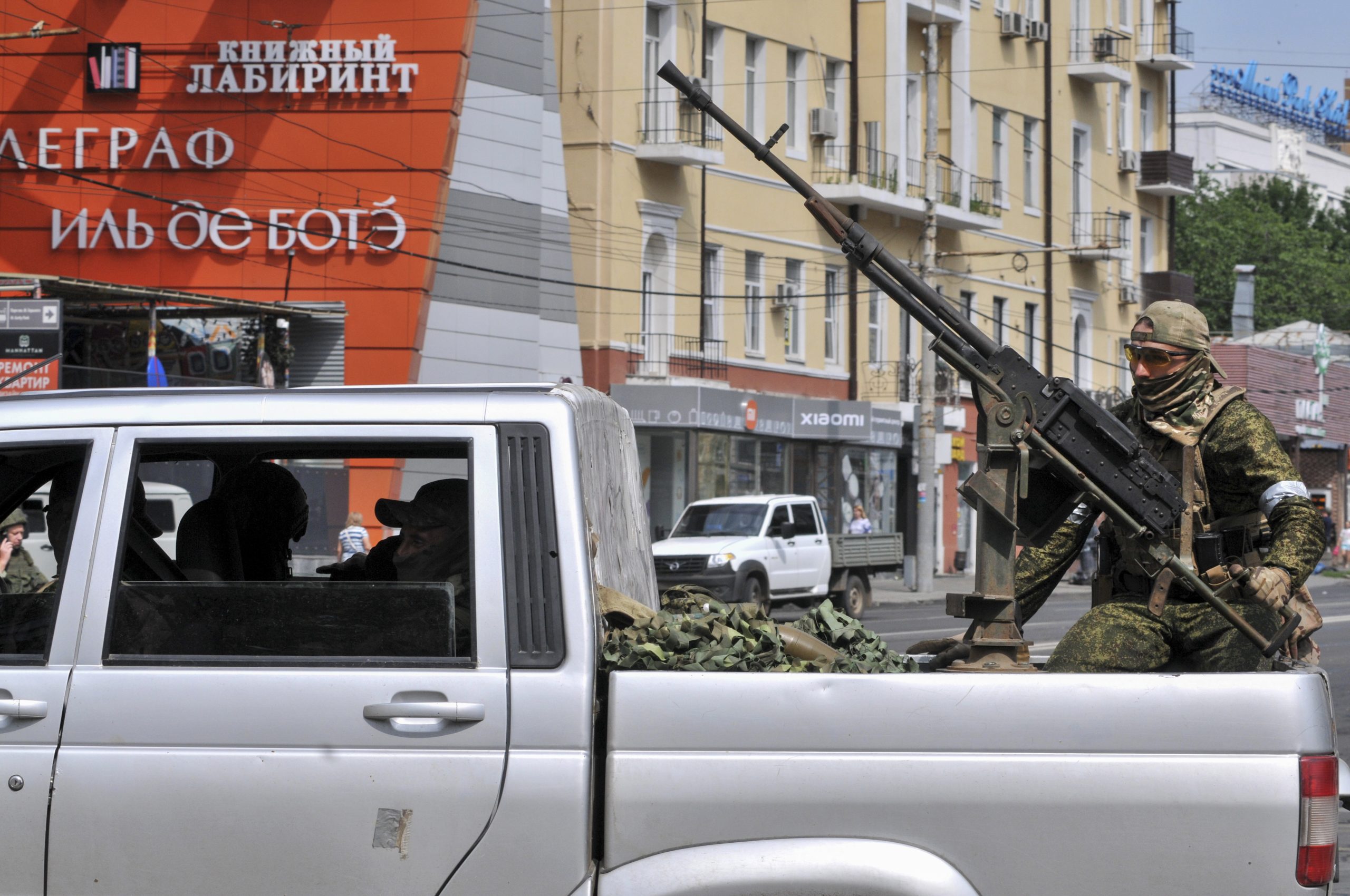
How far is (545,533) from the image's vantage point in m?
3.43

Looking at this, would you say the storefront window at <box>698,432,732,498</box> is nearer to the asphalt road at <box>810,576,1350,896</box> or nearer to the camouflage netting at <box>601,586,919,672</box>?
the asphalt road at <box>810,576,1350,896</box>

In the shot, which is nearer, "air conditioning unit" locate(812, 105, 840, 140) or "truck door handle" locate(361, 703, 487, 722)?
"truck door handle" locate(361, 703, 487, 722)

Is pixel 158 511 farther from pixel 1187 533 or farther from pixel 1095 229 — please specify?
pixel 1095 229

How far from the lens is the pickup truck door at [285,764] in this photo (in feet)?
10.9

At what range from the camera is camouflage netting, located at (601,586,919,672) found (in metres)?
3.53

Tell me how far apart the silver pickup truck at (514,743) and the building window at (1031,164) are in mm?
39352

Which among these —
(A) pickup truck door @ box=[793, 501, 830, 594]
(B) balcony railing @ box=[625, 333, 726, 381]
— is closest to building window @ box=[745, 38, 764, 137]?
(B) balcony railing @ box=[625, 333, 726, 381]

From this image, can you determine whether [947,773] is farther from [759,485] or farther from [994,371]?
[759,485]

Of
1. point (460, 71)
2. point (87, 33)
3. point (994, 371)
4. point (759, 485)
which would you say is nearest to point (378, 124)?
point (460, 71)

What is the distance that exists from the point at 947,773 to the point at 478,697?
98 centimetres

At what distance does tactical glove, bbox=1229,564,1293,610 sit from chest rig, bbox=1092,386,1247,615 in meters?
0.26

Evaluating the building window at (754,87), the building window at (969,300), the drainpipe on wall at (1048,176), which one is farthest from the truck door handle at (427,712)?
the drainpipe on wall at (1048,176)

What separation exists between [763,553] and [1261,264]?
5599cm

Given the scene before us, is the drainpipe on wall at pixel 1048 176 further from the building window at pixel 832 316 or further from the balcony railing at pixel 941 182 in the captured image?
the building window at pixel 832 316
